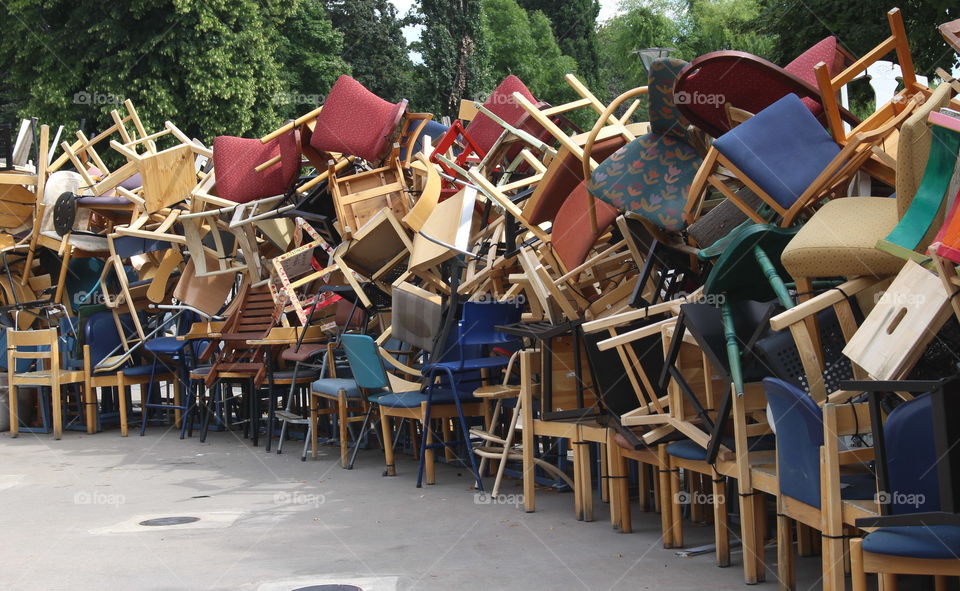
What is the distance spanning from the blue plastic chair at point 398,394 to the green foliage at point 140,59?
16.0 m

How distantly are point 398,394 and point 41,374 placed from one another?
522 cm

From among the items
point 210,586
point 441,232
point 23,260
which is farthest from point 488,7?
point 210,586

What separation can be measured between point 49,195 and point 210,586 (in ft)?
26.0

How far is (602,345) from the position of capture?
533 cm

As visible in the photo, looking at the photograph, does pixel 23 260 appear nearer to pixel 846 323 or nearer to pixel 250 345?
pixel 250 345

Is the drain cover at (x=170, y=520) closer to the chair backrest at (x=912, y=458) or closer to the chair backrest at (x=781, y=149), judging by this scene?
the chair backrest at (x=781, y=149)

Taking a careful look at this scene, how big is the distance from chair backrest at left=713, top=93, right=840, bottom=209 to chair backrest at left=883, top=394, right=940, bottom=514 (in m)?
1.50

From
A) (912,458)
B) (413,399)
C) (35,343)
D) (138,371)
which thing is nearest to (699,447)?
(912,458)

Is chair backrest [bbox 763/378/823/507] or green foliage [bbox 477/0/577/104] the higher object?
green foliage [bbox 477/0/577/104]

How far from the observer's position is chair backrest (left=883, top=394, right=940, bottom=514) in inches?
132

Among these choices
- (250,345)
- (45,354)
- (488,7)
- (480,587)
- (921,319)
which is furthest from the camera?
(488,7)

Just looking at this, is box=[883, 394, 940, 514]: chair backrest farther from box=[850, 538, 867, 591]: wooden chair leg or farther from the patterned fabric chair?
the patterned fabric chair

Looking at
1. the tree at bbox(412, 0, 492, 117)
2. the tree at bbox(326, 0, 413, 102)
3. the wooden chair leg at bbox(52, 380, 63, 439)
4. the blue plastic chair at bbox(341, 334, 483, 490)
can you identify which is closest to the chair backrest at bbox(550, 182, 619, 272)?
the blue plastic chair at bbox(341, 334, 483, 490)

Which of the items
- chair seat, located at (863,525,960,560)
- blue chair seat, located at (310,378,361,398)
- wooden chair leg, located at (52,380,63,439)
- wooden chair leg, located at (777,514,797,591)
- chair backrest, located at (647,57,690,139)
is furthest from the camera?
wooden chair leg, located at (52,380,63,439)
